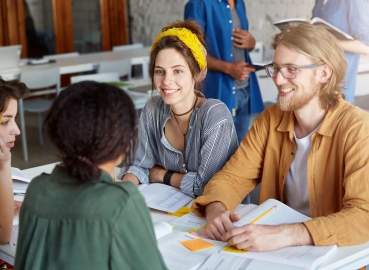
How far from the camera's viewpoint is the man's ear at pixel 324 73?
197 cm

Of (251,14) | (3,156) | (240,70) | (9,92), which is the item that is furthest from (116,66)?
(3,156)

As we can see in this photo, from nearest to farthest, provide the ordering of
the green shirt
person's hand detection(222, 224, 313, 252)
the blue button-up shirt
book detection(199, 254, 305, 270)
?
the green shirt
book detection(199, 254, 305, 270)
person's hand detection(222, 224, 313, 252)
the blue button-up shirt

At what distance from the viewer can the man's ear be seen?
197cm

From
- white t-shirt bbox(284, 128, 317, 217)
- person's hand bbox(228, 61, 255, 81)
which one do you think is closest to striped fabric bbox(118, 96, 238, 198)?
white t-shirt bbox(284, 128, 317, 217)

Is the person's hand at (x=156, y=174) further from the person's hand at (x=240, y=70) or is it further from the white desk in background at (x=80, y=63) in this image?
the white desk in background at (x=80, y=63)

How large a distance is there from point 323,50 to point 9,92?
113 cm

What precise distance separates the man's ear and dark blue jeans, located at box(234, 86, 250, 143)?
1.47m

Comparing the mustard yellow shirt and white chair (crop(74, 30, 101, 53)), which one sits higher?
the mustard yellow shirt

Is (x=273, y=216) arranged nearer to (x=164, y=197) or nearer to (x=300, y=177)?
(x=300, y=177)

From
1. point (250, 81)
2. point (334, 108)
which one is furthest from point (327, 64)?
point (250, 81)

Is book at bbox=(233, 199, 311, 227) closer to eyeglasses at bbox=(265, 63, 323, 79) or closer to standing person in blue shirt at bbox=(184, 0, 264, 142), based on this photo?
eyeglasses at bbox=(265, 63, 323, 79)

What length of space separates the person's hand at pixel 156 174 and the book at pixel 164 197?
0.13ft

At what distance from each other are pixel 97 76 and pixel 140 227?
404 centimetres

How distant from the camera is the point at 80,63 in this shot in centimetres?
583
